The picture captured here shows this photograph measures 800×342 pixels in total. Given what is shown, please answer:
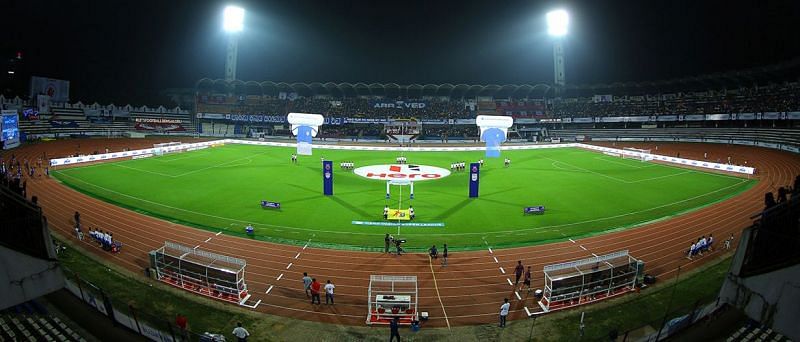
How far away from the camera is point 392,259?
61.7 ft

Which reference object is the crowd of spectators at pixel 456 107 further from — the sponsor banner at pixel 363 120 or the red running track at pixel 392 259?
the red running track at pixel 392 259

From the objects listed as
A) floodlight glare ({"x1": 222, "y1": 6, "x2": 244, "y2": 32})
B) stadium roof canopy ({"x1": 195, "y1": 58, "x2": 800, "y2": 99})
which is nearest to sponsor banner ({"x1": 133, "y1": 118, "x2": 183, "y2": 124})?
stadium roof canopy ({"x1": 195, "y1": 58, "x2": 800, "y2": 99})

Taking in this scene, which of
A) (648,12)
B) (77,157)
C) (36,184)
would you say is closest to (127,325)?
(36,184)

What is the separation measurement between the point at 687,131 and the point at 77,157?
97.3 meters

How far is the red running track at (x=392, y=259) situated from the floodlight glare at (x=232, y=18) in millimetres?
70738

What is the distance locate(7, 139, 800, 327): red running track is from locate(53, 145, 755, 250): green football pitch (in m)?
1.33

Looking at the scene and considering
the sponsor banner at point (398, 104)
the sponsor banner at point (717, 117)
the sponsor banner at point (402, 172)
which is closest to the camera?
the sponsor banner at point (402, 172)

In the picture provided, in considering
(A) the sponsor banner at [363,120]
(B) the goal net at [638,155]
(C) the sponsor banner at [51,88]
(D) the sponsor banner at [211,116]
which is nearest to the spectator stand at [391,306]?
(B) the goal net at [638,155]

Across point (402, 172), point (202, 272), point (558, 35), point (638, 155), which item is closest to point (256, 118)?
point (402, 172)

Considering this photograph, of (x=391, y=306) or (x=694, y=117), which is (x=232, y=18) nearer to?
(x=391, y=306)

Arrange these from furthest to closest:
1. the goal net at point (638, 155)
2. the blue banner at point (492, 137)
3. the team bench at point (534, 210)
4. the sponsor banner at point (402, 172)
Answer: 1. the goal net at point (638, 155)
2. the sponsor banner at point (402, 172)
3. the blue banner at point (492, 137)
4. the team bench at point (534, 210)

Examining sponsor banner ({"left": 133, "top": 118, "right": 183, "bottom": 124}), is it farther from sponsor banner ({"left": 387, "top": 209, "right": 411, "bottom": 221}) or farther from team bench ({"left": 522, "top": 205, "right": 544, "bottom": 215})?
team bench ({"left": 522, "top": 205, "right": 544, "bottom": 215})

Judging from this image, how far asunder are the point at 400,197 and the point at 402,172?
42.2 feet

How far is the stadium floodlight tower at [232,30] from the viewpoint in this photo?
88.2m
